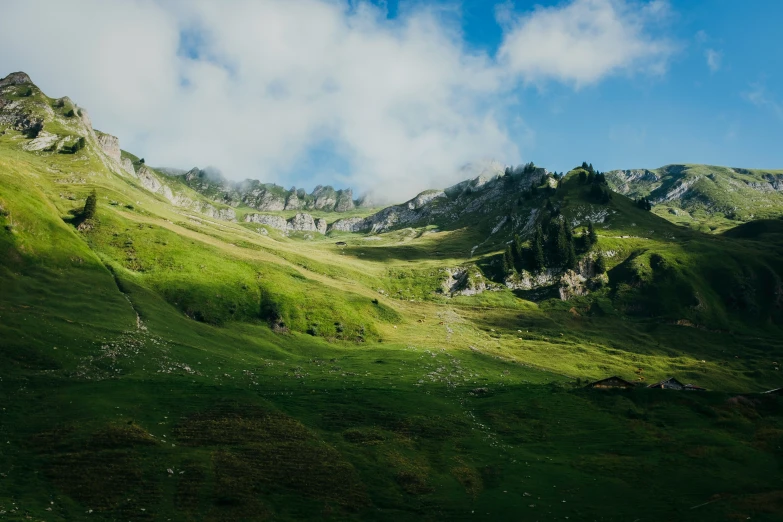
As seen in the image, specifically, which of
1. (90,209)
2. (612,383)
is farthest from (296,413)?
(90,209)

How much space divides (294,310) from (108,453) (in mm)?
89678

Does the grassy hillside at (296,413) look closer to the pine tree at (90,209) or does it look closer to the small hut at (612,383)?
the pine tree at (90,209)

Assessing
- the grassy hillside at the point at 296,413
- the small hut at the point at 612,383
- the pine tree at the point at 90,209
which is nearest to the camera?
the grassy hillside at the point at 296,413

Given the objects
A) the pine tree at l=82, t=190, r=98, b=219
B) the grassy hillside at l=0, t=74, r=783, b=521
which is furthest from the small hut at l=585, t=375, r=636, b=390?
the pine tree at l=82, t=190, r=98, b=219

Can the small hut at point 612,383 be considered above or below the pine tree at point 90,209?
below

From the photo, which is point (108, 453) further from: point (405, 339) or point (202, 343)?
point (405, 339)

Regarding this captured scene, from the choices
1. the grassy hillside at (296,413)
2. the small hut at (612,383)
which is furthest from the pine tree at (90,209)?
the small hut at (612,383)

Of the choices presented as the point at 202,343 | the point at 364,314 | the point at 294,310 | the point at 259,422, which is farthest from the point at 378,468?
the point at 364,314

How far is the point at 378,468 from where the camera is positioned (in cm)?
5006

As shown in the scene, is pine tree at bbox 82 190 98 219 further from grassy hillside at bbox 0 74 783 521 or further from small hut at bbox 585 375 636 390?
small hut at bbox 585 375 636 390

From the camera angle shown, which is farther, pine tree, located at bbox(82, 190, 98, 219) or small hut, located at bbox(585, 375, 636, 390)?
pine tree, located at bbox(82, 190, 98, 219)

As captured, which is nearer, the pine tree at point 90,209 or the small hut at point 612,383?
the small hut at point 612,383

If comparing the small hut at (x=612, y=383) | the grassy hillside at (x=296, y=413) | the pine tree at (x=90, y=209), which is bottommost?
the grassy hillside at (x=296, y=413)

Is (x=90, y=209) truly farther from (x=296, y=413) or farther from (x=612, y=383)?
(x=612, y=383)
